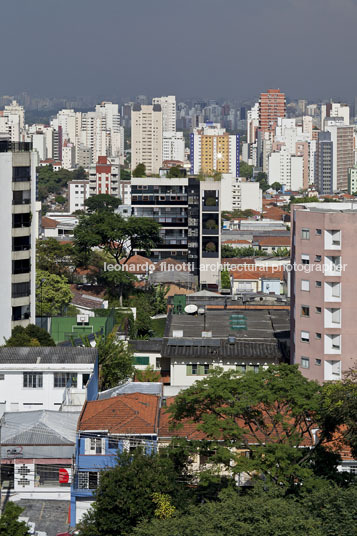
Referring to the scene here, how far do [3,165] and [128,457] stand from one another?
10.4m

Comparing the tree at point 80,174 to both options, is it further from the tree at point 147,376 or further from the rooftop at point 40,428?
the rooftop at point 40,428

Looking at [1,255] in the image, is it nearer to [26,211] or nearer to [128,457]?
[26,211]

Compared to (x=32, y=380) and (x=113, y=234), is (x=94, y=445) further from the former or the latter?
(x=113, y=234)

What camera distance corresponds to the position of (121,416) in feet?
50.1

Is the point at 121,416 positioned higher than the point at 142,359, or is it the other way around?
the point at 121,416

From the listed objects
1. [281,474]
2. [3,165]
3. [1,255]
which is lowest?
[281,474]

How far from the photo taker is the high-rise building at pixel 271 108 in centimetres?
13888

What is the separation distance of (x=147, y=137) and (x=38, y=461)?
92.7 meters

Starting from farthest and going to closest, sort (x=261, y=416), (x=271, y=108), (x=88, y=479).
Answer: (x=271, y=108) → (x=88, y=479) → (x=261, y=416)

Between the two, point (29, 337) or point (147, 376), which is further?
point (29, 337)

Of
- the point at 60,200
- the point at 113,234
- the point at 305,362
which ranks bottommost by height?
the point at 305,362

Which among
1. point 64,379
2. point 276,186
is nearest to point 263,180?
point 276,186

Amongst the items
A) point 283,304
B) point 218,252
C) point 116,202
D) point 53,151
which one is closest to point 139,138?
point 53,151

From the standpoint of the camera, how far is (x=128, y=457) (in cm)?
1375
